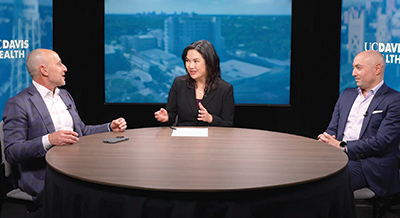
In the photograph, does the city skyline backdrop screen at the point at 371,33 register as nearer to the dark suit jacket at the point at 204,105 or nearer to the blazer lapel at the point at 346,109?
the blazer lapel at the point at 346,109

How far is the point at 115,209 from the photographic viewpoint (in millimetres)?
1837

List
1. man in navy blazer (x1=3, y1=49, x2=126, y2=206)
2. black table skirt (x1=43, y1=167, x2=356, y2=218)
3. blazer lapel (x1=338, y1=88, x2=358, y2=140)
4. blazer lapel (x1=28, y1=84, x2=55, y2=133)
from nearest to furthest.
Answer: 1. black table skirt (x1=43, y1=167, x2=356, y2=218)
2. man in navy blazer (x1=3, y1=49, x2=126, y2=206)
3. blazer lapel (x1=28, y1=84, x2=55, y2=133)
4. blazer lapel (x1=338, y1=88, x2=358, y2=140)

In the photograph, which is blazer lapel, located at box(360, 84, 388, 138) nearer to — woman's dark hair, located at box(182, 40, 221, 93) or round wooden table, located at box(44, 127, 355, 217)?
round wooden table, located at box(44, 127, 355, 217)

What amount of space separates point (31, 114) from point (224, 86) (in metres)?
1.73

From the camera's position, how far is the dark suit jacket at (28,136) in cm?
273

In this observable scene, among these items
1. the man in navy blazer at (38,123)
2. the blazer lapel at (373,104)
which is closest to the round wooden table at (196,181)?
the man in navy blazer at (38,123)

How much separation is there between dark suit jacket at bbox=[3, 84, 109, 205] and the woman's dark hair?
1.43 m

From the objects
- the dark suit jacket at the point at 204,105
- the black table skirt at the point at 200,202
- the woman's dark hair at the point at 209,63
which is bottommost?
the black table skirt at the point at 200,202

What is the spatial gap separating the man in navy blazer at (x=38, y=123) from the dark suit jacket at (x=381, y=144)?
1767 millimetres

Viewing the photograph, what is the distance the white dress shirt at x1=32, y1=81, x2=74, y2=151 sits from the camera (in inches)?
122

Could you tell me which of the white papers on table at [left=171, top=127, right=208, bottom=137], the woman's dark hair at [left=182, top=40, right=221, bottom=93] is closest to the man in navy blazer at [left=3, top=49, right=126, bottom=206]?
the white papers on table at [left=171, top=127, right=208, bottom=137]

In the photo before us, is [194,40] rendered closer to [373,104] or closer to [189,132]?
[189,132]

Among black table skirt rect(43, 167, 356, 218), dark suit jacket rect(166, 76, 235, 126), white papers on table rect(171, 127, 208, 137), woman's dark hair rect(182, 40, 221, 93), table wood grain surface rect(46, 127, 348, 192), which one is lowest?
black table skirt rect(43, 167, 356, 218)

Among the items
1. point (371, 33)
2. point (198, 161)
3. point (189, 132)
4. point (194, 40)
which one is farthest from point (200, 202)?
point (371, 33)
